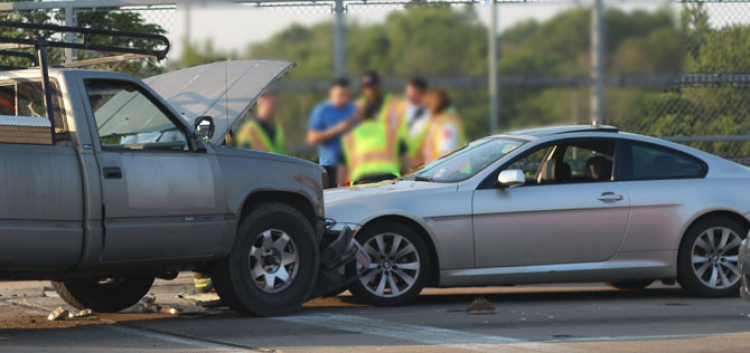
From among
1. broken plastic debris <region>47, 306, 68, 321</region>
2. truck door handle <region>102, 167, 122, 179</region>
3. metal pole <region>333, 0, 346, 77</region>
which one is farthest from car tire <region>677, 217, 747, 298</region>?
broken plastic debris <region>47, 306, 68, 321</region>

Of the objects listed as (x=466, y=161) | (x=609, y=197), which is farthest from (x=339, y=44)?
(x=609, y=197)

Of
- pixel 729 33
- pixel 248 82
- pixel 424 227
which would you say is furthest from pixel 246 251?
pixel 729 33

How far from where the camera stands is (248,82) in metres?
11.4

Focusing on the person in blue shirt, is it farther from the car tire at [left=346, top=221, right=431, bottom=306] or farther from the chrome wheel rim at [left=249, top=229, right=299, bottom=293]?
the chrome wheel rim at [left=249, top=229, right=299, bottom=293]

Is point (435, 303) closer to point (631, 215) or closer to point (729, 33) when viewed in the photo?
point (631, 215)

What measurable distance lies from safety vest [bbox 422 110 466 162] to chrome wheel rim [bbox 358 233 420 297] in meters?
2.84

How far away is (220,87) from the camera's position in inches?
457

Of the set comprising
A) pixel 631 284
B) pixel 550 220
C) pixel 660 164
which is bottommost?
pixel 631 284

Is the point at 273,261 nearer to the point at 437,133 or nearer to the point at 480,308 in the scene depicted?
the point at 480,308

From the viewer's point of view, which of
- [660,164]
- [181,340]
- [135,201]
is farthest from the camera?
[660,164]

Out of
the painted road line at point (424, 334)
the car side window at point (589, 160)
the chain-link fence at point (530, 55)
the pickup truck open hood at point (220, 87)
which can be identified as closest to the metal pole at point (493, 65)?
the chain-link fence at point (530, 55)

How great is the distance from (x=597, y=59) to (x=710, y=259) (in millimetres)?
3055

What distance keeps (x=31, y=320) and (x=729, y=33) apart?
8.34 m

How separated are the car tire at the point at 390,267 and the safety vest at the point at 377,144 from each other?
8.79 ft
